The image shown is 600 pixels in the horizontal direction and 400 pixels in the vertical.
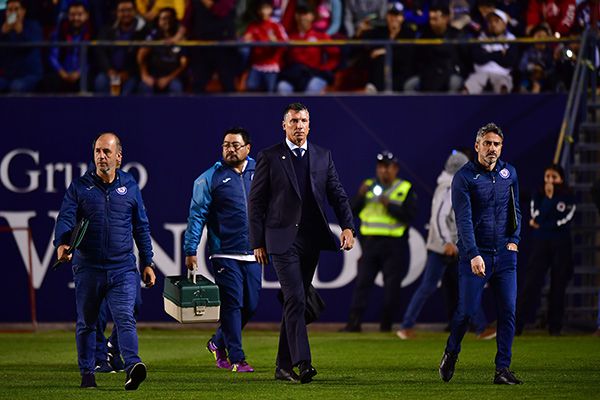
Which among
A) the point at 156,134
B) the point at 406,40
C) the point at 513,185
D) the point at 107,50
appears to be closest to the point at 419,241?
the point at 406,40

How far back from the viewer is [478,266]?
10898mm

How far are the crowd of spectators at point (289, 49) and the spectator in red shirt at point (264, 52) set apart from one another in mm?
14

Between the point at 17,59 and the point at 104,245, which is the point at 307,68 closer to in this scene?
the point at 17,59

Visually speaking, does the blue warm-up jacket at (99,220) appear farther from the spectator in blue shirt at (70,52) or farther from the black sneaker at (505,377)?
the spectator in blue shirt at (70,52)

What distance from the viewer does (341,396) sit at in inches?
419

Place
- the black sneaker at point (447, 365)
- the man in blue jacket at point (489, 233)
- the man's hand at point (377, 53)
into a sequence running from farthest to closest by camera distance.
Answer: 1. the man's hand at point (377, 53)
2. the black sneaker at point (447, 365)
3. the man in blue jacket at point (489, 233)

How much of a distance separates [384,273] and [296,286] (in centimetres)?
672

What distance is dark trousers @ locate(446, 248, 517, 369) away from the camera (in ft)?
36.6

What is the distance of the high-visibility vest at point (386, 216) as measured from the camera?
58.6 ft

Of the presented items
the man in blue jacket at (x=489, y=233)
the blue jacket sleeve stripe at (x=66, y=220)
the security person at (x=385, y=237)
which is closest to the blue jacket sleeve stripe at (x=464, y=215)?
the man in blue jacket at (x=489, y=233)

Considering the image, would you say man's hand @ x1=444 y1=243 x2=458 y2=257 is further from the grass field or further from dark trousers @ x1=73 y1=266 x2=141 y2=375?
dark trousers @ x1=73 y1=266 x2=141 y2=375

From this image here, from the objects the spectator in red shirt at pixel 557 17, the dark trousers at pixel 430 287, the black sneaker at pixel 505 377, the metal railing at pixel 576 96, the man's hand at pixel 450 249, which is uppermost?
the spectator in red shirt at pixel 557 17

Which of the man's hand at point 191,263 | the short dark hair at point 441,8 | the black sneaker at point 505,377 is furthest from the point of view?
the short dark hair at point 441,8

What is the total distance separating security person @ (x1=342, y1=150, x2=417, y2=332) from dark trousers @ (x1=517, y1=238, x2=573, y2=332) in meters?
1.63
